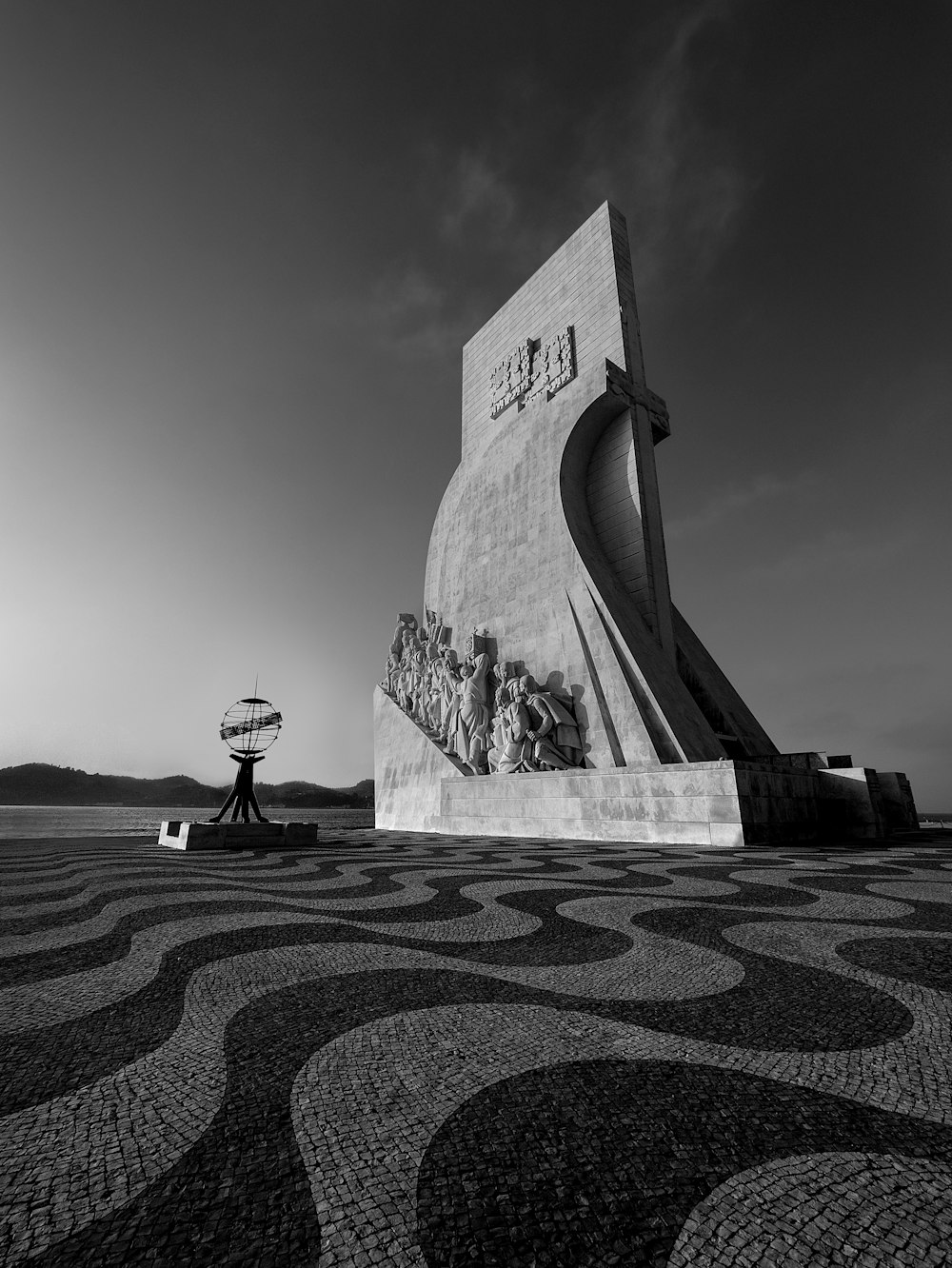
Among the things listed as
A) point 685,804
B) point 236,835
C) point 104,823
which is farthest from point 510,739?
point 104,823

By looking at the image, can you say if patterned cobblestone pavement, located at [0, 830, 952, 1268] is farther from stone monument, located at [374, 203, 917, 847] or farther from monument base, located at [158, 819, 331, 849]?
stone monument, located at [374, 203, 917, 847]

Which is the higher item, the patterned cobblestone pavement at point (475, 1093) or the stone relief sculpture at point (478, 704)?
the stone relief sculpture at point (478, 704)

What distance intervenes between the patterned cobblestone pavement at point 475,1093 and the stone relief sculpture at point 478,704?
6860mm

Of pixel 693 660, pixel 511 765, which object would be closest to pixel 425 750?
pixel 511 765

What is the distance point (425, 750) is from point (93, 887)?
859 cm

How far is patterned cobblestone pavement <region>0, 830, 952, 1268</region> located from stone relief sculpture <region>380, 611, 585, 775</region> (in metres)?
6.86

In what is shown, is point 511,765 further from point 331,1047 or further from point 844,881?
point 331,1047

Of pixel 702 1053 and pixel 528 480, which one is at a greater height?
pixel 528 480

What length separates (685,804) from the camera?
261 inches

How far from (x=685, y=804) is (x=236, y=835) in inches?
186

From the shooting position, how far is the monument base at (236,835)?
19.6ft

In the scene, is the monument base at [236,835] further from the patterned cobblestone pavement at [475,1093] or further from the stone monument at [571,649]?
the patterned cobblestone pavement at [475,1093]

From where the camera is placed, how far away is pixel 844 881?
3252 mm

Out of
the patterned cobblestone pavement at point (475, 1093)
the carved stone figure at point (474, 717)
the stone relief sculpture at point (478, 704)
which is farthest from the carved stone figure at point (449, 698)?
the patterned cobblestone pavement at point (475, 1093)
